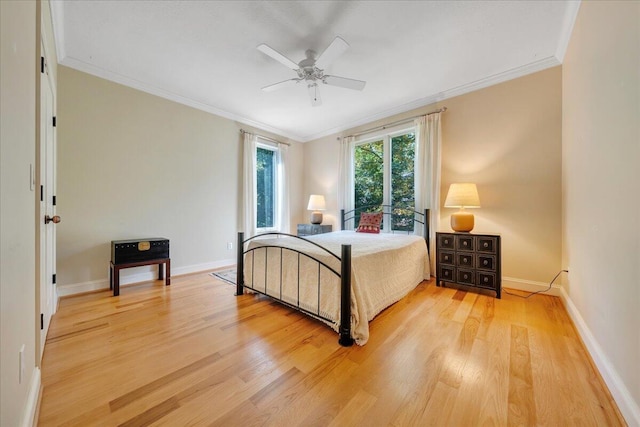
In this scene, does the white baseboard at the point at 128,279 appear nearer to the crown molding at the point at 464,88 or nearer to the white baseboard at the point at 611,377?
the crown molding at the point at 464,88

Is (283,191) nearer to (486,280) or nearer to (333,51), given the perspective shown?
(333,51)

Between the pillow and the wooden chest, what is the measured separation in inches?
113

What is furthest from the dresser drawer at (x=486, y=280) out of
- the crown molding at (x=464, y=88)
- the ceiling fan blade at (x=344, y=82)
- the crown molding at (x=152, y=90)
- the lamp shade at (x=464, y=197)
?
the crown molding at (x=152, y=90)

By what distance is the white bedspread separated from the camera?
1973mm

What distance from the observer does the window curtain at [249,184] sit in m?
4.41

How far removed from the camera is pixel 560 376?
1.46 metres

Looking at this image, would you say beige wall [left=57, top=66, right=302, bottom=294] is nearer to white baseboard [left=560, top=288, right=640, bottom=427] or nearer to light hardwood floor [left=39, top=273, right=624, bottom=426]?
light hardwood floor [left=39, top=273, right=624, bottom=426]

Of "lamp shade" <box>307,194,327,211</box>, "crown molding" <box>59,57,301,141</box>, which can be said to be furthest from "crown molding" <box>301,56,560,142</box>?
"crown molding" <box>59,57,301,141</box>

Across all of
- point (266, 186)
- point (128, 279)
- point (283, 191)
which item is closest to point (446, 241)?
point (283, 191)

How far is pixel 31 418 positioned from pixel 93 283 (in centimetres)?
237

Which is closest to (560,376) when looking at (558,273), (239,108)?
(558,273)

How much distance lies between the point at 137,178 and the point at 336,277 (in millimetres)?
3074

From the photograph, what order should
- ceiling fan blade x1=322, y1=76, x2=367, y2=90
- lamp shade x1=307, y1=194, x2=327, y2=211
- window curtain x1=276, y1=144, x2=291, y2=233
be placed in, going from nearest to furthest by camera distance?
ceiling fan blade x1=322, y1=76, x2=367, y2=90 → lamp shade x1=307, y1=194, x2=327, y2=211 → window curtain x1=276, y1=144, x2=291, y2=233

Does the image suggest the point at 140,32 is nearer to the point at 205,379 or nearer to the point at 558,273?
the point at 205,379
